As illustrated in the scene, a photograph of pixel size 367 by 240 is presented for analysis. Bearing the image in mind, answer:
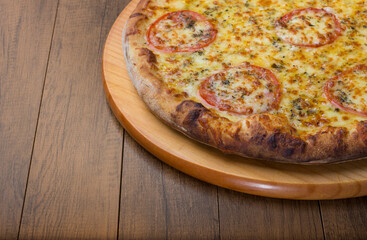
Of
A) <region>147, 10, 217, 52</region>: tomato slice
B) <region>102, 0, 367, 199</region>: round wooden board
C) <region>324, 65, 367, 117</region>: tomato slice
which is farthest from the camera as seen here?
<region>147, 10, 217, 52</region>: tomato slice

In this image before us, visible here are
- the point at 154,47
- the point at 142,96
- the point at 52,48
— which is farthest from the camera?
the point at 52,48

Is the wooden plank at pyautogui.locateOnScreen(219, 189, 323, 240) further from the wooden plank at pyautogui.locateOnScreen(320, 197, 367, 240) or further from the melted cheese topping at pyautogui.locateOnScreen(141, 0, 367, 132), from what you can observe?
the melted cheese topping at pyautogui.locateOnScreen(141, 0, 367, 132)

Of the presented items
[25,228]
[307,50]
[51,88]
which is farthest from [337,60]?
[25,228]

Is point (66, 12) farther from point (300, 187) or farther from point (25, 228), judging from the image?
point (300, 187)

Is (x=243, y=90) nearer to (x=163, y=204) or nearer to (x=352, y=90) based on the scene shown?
(x=352, y=90)

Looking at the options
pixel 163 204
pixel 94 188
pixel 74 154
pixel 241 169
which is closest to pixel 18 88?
pixel 74 154

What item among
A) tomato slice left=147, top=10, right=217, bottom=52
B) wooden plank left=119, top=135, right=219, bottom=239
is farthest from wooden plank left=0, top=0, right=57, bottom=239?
tomato slice left=147, top=10, right=217, bottom=52

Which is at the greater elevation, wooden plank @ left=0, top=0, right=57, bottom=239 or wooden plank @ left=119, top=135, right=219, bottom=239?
wooden plank @ left=119, top=135, right=219, bottom=239

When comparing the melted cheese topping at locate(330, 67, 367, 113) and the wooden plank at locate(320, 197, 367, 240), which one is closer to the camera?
the wooden plank at locate(320, 197, 367, 240)
